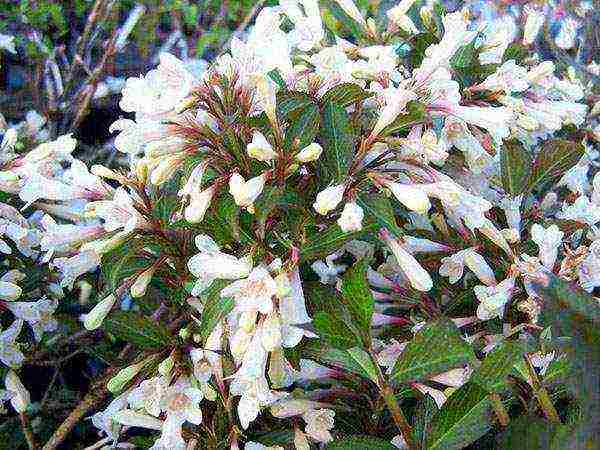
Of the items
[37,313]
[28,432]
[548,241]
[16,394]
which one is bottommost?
[28,432]

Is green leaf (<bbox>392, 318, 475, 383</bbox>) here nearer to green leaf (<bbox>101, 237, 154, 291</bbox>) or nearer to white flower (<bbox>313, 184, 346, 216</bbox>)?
white flower (<bbox>313, 184, 346, 216</bbox>)

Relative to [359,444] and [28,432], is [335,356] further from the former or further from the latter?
[28,432]

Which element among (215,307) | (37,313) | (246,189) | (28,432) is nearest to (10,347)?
(37,313)

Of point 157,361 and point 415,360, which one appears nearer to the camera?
point 415,360

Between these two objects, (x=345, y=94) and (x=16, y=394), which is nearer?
(x=345, y=94)

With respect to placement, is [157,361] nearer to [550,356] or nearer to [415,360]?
[415,360]

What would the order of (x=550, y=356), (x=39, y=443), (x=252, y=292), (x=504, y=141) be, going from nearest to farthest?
(x=252, y=292)
(x=550, y=356)
(x=504, y=141)
(x=39, y=443)

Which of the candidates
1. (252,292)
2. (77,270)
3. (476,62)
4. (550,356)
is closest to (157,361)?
(77,270)
